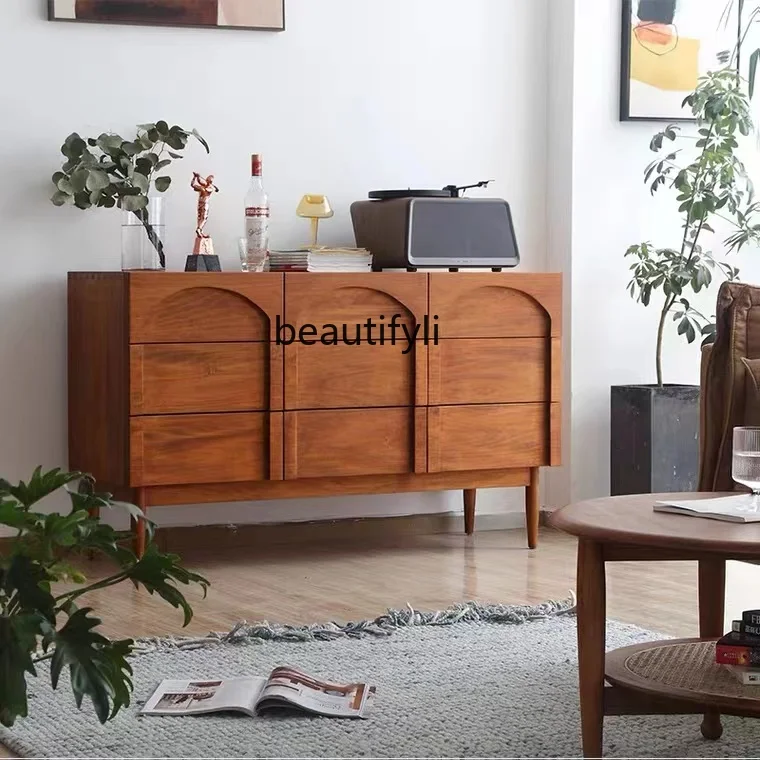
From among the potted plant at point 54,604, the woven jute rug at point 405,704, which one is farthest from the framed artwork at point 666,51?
the potted plant at point 54,604

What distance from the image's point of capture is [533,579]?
163 inches

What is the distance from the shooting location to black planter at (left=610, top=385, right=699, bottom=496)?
485 centimetres

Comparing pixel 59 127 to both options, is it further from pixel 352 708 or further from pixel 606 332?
pixel 352 708

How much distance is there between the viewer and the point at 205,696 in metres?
2.81

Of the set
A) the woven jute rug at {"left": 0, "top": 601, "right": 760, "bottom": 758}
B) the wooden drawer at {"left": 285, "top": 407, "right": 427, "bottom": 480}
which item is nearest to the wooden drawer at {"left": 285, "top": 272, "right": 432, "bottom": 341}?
the wooden drawer at {"left": 285, "top": 407, "right": 427, "bottom": 480}

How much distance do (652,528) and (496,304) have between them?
2.33 m

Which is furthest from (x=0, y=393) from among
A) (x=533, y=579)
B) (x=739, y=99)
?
(x=739, y=99)

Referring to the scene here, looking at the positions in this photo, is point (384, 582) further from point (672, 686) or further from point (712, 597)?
point (672, 686)

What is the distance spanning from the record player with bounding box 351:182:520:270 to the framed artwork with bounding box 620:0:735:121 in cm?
80

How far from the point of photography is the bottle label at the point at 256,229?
14.5 feet

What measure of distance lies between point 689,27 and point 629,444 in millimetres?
1507

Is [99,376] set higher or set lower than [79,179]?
lower

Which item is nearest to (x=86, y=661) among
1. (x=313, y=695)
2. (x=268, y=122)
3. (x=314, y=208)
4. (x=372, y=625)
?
(x=313, y=695)

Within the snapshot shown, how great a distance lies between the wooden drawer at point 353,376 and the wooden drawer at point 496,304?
6.0 inches
